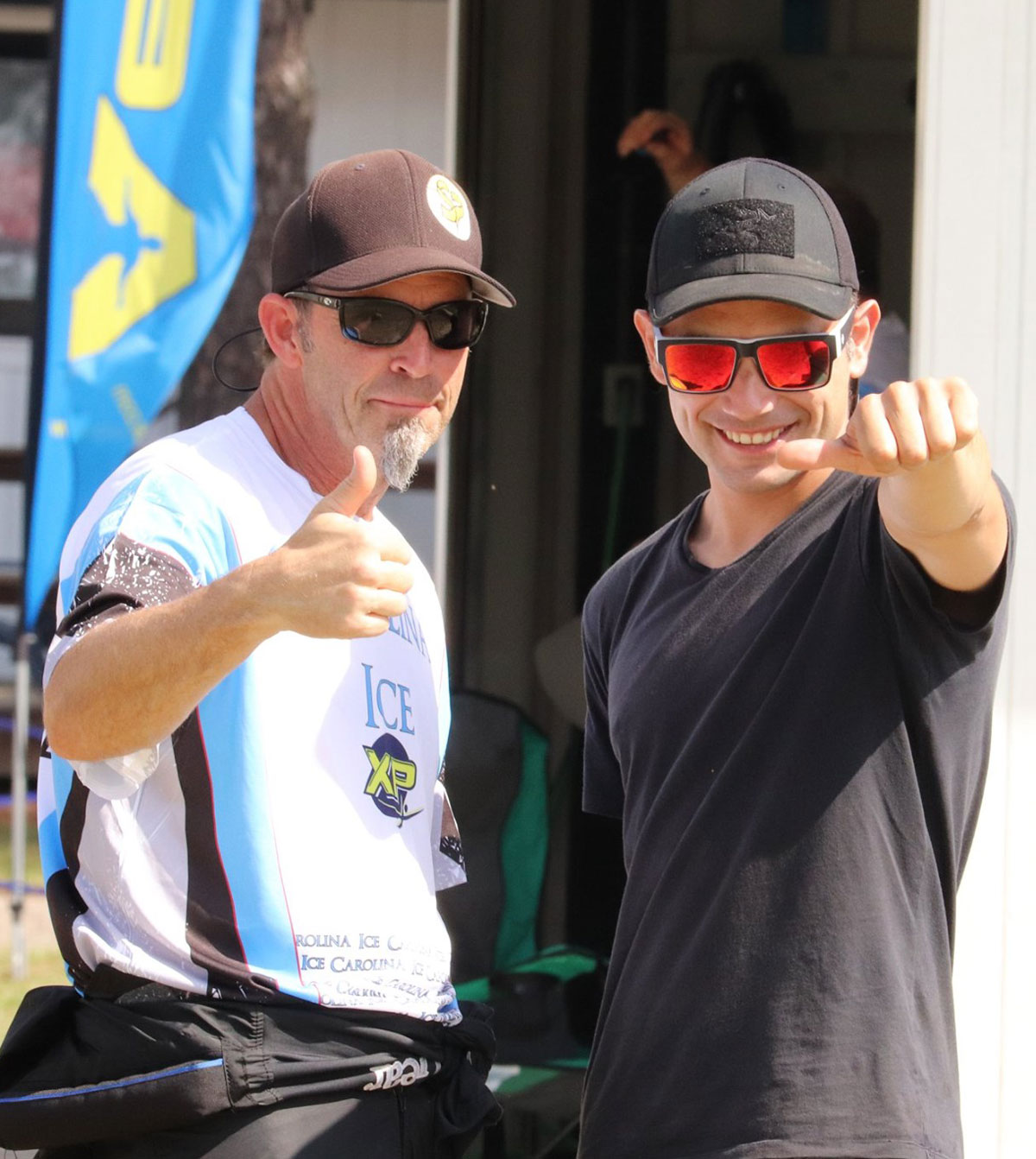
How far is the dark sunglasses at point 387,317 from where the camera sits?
1.83 meters

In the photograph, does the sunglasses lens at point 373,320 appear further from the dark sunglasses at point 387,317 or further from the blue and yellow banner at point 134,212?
the blue and yellow banner at point 134,212

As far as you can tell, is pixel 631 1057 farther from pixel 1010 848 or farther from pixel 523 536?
pixel 523 536

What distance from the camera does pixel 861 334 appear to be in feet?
5.85

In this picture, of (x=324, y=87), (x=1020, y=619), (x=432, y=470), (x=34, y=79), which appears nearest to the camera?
(x=1020, y=619)

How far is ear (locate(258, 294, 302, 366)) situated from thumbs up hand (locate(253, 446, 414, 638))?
1.67ft

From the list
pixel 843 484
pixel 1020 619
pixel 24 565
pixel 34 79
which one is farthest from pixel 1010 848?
pixel 34 79

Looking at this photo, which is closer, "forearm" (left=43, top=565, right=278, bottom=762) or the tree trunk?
"forearm" (left=43, top=565, right=278, bottom=762)

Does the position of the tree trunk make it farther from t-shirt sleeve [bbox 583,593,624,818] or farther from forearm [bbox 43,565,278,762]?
forearm [bbox 43,565,278,762]

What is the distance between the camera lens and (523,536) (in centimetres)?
427

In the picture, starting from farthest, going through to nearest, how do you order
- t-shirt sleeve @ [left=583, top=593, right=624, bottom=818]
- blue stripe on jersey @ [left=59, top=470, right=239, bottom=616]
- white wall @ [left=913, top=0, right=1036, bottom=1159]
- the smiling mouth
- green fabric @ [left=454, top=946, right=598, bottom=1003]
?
green fabric @ [left=454, top=946, right=598, bottom=1003] → white wall @ [left=913, top=0, right=1036, bottom=1159] → t-shirt sleeve @ [left=583, top=593, right=624, bottom=818] → the smiling mouth → blue stripe on jersey @ [left=59, top=470, right=239, bottom=616]

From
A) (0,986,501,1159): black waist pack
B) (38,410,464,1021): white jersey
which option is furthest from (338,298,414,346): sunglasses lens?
(0,986,501,1159): black waist pack

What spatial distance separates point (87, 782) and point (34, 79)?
772 centimetres

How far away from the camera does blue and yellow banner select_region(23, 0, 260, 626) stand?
3639mm

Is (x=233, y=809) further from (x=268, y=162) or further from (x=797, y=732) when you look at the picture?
(x=268, y=162)
